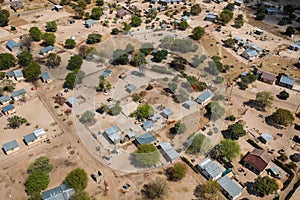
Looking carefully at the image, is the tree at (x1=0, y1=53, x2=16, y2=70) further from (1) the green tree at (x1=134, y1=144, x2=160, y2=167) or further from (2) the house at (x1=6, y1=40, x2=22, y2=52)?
(1) the green tree at (x1=134, y1=144, x2=160, y2=167)

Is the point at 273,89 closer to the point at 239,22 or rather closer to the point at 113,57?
the point at 239,22

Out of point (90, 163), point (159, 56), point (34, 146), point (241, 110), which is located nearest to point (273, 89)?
point (241, 110)

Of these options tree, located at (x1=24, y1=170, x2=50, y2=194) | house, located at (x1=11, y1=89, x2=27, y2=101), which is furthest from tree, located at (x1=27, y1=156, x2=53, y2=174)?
house, located at (x1=11, y1=89, x2=27, y2=101)

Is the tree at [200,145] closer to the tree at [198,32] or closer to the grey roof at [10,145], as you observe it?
the grey roof at [10,145]

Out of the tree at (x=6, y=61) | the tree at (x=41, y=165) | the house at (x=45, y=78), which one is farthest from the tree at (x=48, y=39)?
the tree at (x=41, y=165)

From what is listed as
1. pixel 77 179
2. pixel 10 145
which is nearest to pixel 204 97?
pixel 77 179

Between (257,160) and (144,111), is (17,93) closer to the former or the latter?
(144,111)

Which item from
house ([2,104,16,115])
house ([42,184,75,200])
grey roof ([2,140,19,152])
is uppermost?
house ([2,104,16,115])
